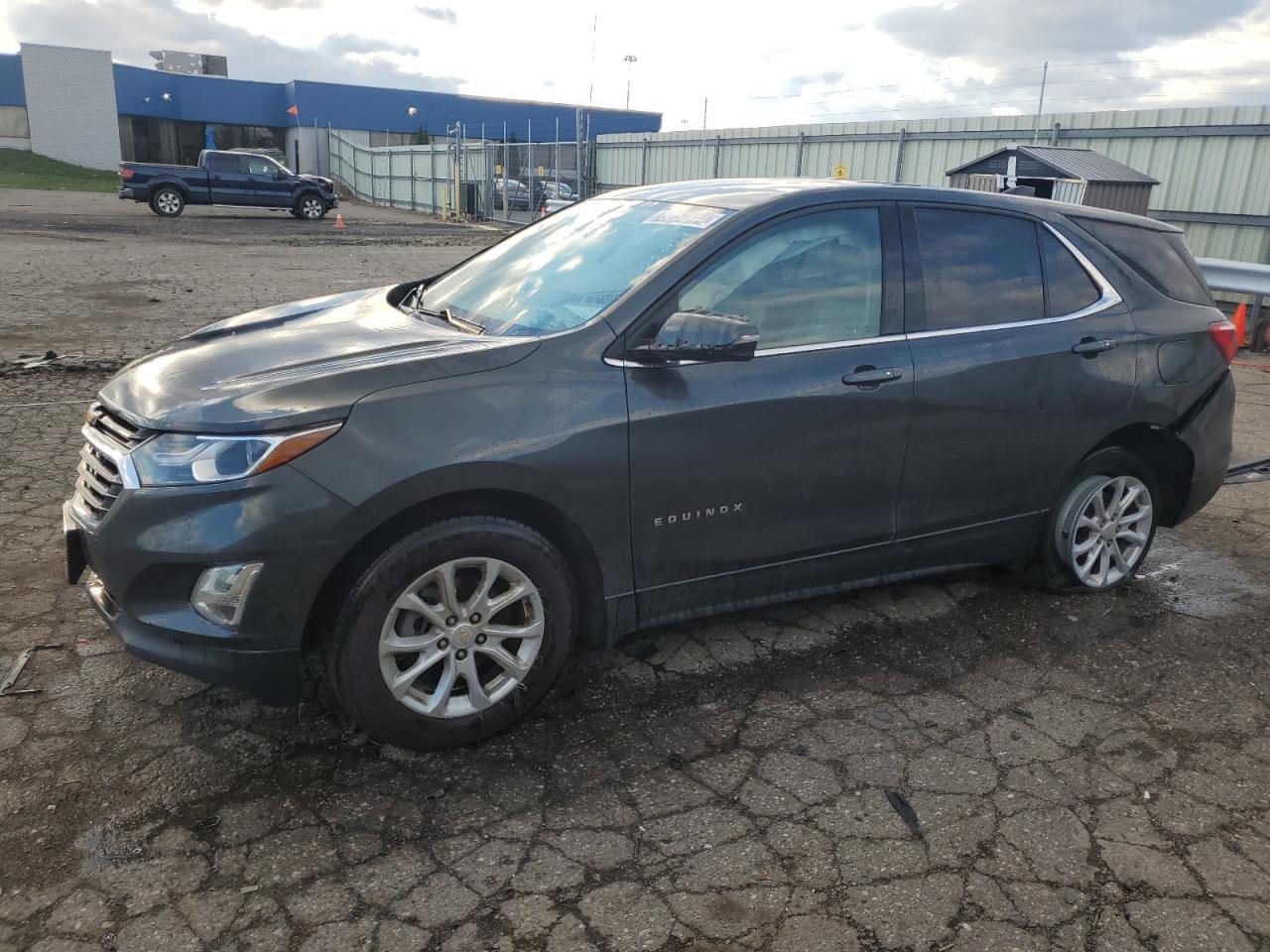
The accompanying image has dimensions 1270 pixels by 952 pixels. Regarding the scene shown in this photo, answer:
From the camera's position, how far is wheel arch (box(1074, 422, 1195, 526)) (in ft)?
14.3

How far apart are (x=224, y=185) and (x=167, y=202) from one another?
154 cm

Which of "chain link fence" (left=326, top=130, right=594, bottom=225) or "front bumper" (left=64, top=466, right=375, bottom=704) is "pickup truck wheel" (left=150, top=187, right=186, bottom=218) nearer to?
"chain link fence" (left=326, top=130, right=594, bottom=225)

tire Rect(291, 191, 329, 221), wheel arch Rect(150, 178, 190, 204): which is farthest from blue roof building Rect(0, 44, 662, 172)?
wheel arch Rect(150, 178, 190, 204)

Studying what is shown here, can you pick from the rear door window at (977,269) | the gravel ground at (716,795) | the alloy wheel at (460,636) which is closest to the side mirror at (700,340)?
the alloy wheel at (460,636)

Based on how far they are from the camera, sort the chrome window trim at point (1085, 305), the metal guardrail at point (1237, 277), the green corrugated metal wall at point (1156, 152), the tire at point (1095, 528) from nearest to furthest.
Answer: the chrome window trim at point (1085, 305) < the tire at point (1095, 528) < the metal guardrail at point (1237, 277) < the green corrugated metal wall at point (1156, 152)

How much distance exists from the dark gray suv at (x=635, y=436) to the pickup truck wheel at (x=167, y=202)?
83.5 feet

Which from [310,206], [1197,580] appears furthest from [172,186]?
[1197,580]

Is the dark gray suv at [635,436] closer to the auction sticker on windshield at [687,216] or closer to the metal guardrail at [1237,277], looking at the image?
the auction sticker on windshield at [687,216]

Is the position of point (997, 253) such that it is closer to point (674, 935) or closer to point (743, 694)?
point (743, 694)

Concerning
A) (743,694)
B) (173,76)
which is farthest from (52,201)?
(743,694)

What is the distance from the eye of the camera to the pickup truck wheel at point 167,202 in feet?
85.8

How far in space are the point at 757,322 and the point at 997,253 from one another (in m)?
1.22

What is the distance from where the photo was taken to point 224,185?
26.8 meters

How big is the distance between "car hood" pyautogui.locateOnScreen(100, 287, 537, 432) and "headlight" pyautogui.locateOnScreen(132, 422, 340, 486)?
0.10 feet
